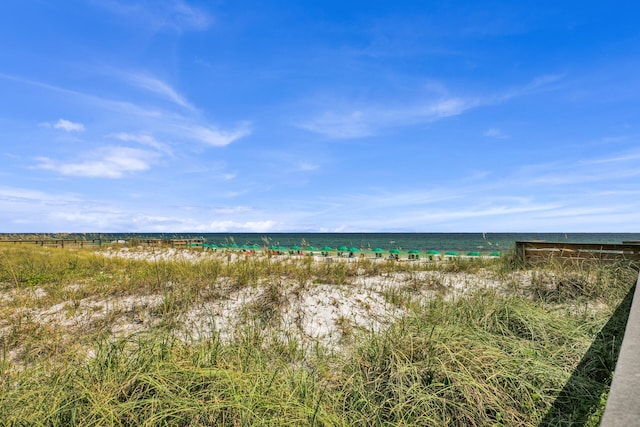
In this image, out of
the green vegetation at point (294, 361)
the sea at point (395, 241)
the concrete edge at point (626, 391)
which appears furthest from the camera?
the sea at point (395, 241)

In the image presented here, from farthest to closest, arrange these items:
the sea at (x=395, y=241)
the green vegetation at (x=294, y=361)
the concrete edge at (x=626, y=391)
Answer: the sea at (x=395, y=241)
the green vegetation at (x=294, y=361)
the concrete edge at (x=626, y=391)

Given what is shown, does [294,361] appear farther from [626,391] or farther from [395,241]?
[395,241]

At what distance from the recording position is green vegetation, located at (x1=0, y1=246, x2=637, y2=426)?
2875 mm

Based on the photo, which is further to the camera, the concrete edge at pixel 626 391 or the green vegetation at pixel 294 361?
the green vegetation at pixel 294 361

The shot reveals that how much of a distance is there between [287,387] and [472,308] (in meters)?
3.36

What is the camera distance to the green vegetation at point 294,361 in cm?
288

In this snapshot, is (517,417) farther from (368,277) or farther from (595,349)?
(368,277)

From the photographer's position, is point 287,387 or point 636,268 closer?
point 287,387

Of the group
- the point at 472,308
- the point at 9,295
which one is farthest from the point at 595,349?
the point at 9,295

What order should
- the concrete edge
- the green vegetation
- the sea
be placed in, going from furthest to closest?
the sea
the green vegetation
the concrete edge

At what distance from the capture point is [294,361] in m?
4.59

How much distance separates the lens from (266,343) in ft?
15.8

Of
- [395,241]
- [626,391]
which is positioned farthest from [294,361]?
[395,241]

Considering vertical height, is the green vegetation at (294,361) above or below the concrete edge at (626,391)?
below
